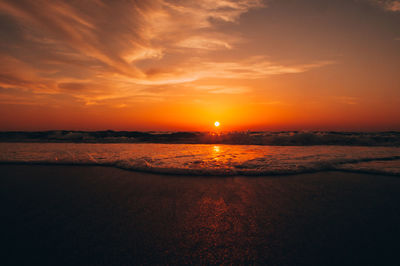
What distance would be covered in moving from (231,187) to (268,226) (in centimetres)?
170

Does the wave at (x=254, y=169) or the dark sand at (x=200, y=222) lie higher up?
the wave at (x=254, y=169)

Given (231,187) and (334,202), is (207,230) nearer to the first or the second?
(231,187)

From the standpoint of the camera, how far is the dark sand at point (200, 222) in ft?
6.48

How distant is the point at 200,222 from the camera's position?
2.67m

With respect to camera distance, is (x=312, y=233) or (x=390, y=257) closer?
(x=390, y=257)

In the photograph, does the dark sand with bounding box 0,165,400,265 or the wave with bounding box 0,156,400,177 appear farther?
the wave with bounding box 0,156,400,177

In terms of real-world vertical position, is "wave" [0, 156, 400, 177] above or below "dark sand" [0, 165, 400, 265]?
above

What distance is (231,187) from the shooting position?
4.24 meters

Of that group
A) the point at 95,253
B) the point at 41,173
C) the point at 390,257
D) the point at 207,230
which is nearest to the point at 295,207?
the point at 390,257

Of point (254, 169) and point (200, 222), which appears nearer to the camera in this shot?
point (200, 222)

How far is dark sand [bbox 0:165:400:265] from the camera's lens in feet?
6.48

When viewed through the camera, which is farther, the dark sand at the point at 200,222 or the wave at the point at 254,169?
the wave at the point at 254,169

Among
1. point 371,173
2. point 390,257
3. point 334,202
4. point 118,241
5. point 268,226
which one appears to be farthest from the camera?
point 371,173

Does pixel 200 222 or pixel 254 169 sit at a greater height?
pixel 254 169
